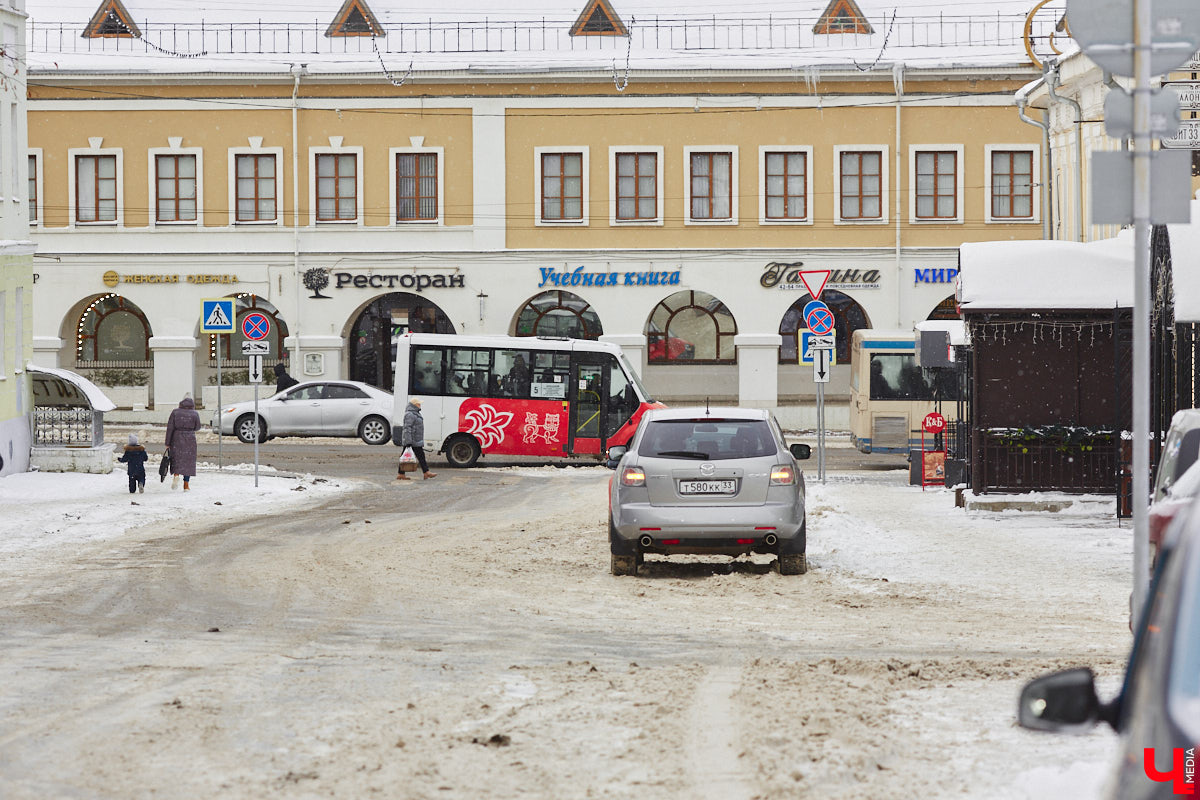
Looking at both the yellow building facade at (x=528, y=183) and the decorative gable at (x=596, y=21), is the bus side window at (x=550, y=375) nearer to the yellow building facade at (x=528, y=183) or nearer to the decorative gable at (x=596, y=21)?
the yellow building facade at (x=528, y=183)

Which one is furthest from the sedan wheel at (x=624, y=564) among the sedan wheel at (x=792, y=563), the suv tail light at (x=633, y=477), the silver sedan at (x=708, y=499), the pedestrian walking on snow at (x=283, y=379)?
the pedestrian walking on snow at (x=283, y=379)

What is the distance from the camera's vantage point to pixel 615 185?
140ft

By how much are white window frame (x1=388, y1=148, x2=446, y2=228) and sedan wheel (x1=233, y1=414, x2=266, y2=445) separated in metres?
8.10

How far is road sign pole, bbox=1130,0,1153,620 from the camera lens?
7926 mm

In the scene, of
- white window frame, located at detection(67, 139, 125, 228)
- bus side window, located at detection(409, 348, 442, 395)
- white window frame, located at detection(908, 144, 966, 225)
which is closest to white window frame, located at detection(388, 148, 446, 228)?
white window frame, located at detection(67, 139, 125, 228)

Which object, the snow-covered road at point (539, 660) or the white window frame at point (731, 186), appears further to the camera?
the white window frame at point (731, 186)

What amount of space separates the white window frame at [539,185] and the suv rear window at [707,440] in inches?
1122

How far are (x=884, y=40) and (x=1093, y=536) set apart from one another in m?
28.6

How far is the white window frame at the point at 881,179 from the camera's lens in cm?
4244

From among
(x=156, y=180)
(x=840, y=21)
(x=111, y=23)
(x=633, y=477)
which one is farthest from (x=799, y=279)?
(x=633, y=477)

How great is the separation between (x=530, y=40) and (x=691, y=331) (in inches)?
352

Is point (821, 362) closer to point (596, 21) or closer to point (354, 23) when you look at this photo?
point (596, 21)

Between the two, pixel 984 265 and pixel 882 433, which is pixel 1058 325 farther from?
pixel 882 433

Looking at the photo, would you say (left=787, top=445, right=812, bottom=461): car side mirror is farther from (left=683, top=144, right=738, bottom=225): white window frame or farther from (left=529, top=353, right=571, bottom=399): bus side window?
(left=683, top=144, right=738, bottom=225): white window frame
